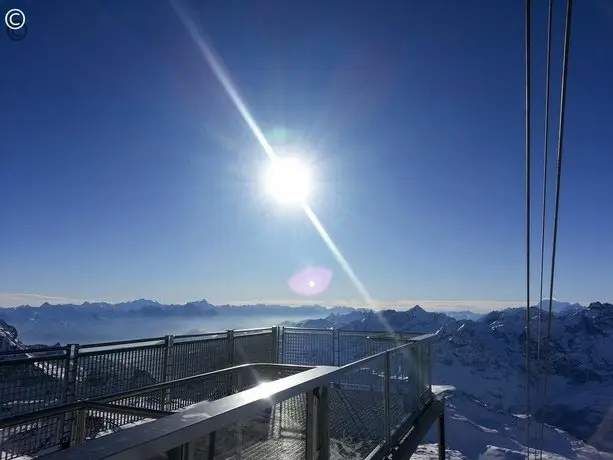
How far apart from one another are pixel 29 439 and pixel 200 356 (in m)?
4.78

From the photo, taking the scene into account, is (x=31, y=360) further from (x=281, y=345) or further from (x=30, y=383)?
(x=281, y=345)

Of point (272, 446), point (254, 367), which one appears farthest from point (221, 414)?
point (254, 367)

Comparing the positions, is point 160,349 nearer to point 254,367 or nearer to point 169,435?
point 254,367

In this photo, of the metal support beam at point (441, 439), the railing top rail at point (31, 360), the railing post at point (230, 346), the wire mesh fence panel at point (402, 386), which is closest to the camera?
the railing top rail at point (31, 360)

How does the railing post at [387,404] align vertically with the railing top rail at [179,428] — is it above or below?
below

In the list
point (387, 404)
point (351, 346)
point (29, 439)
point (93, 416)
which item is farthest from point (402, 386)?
point (29, 439)

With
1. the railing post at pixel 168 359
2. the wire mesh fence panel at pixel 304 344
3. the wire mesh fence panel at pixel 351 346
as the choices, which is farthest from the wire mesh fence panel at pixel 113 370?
the wire mesh fence panel at pixel 351 346

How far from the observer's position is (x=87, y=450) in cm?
151

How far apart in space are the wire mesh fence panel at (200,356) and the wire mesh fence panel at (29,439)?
3.17m

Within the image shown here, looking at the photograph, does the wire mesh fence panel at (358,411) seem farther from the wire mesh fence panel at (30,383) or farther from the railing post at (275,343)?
the railing post at (275,343)

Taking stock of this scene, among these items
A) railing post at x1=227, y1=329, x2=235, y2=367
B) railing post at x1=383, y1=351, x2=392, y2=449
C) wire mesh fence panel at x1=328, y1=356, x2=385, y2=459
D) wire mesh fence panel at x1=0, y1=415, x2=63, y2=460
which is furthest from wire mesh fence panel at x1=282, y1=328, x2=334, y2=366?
wire mesh fence panel at x1=0, y1=415, x2=63, y2=460

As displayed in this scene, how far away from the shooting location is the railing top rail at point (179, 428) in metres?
1.53

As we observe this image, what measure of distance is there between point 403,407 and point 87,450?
6.73 metres

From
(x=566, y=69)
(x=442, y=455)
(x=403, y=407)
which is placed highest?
(x=566, y=69)
